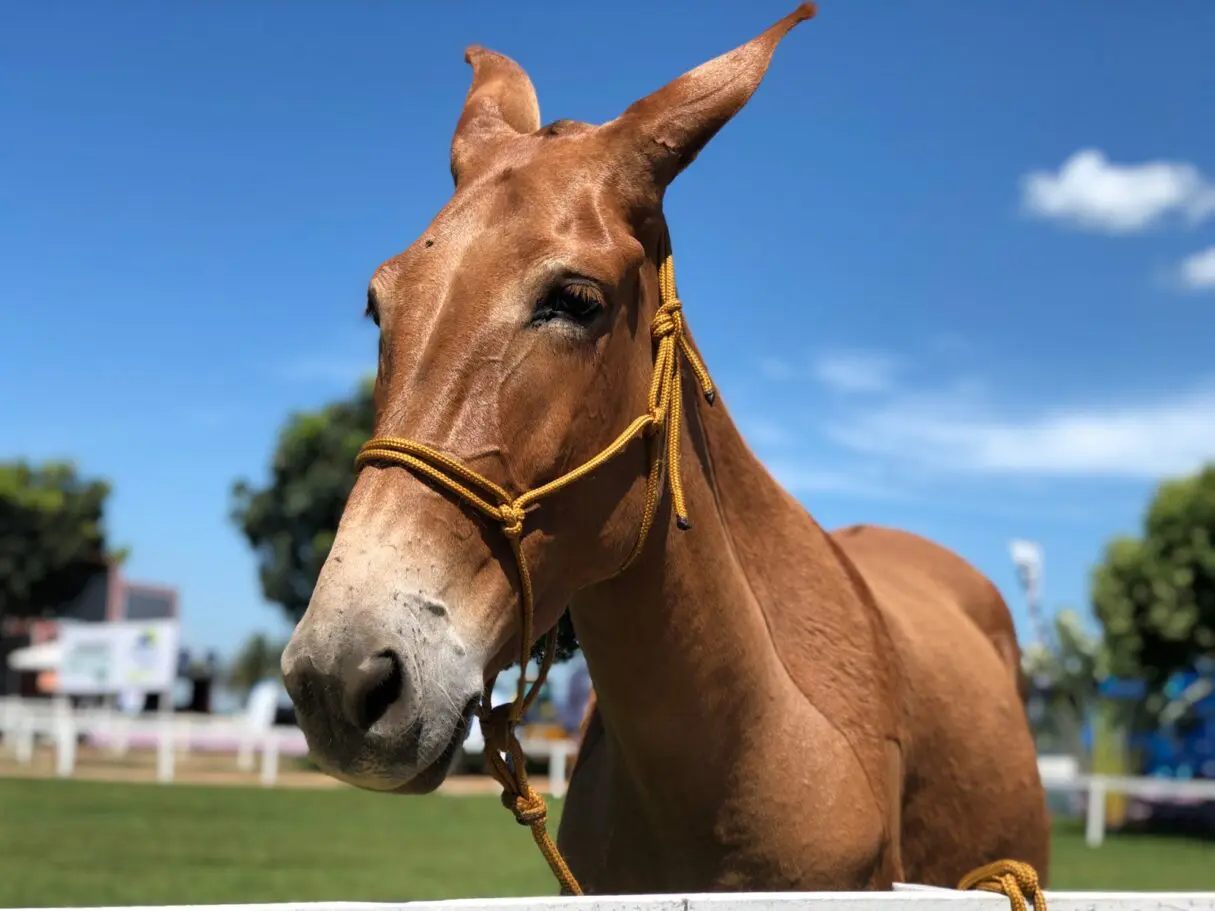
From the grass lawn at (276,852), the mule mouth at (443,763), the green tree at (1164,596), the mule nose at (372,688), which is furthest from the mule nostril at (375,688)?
the green tree at (1164,596)

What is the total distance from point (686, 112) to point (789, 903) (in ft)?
5.00

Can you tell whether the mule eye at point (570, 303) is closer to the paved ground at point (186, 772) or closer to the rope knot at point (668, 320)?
the rope knot at point (668, 320)

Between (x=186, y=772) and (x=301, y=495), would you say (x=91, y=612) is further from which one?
(x=186, y=772)

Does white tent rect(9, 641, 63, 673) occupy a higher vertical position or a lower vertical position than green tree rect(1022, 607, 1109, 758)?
lower

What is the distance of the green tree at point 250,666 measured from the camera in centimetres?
5903

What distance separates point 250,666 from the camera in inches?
2373

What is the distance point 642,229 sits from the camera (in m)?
2.46

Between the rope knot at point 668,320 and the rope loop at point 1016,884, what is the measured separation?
4.03 feet

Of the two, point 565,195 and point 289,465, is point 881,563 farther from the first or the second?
point 289,465

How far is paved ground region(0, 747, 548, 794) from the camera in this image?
67.9 feet

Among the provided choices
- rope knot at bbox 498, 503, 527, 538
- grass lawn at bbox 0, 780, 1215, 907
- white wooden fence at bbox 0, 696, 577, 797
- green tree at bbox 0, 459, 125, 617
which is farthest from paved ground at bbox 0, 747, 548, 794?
rope knot at bbox 498, 503, 527, 538

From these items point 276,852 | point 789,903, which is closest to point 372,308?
point 789,903

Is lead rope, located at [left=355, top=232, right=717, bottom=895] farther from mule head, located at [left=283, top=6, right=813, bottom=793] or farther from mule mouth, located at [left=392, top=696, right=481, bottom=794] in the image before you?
mule mouth, located at [left=392, top=696, right=481, bottom=794]

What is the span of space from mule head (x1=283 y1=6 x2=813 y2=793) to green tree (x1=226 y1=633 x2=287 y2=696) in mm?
57651
